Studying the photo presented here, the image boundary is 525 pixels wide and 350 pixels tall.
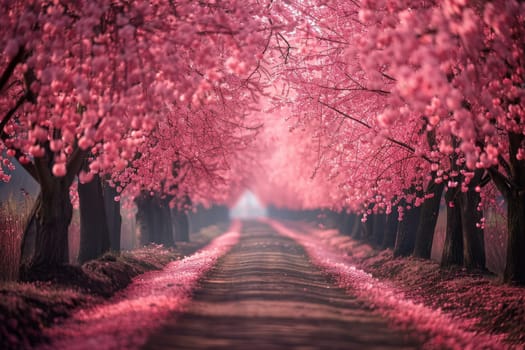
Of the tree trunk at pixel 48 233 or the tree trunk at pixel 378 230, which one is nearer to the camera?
the tree trunk at pixel 48 233

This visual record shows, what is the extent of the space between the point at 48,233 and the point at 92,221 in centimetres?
513

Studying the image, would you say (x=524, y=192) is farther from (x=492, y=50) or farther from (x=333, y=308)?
→ (x=333, y=308)

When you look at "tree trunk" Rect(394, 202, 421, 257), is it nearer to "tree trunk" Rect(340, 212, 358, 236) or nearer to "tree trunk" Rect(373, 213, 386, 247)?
"tree trunk" Rect(373, 213, 386, 247)

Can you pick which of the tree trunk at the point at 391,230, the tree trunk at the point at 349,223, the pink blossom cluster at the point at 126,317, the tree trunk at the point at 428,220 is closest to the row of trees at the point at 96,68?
the pink blossom cluster at the point at 126,317

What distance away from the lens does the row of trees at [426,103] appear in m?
11.1

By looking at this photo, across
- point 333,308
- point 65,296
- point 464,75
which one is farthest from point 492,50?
point 65,296

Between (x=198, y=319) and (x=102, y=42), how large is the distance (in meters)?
5.82

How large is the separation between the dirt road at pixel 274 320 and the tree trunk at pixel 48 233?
12.6 feet

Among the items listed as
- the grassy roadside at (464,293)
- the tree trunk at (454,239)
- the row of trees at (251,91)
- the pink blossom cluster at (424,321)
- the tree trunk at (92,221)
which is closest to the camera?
the pink blossom cluster at (424,321)

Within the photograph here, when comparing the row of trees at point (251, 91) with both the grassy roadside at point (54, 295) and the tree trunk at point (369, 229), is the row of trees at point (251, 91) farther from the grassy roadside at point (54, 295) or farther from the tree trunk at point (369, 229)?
the tree trunk at point (369, 229)

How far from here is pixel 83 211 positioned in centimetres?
2094

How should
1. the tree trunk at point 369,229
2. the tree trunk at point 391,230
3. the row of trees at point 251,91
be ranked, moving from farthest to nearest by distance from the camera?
the tree trunk at point 369,229, the tree trunk at point 391,230, the row of trees at point 251,91

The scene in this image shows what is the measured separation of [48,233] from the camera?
16.1 m

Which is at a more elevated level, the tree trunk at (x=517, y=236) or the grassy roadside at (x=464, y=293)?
the tree trunk at (x=517, y=236)
